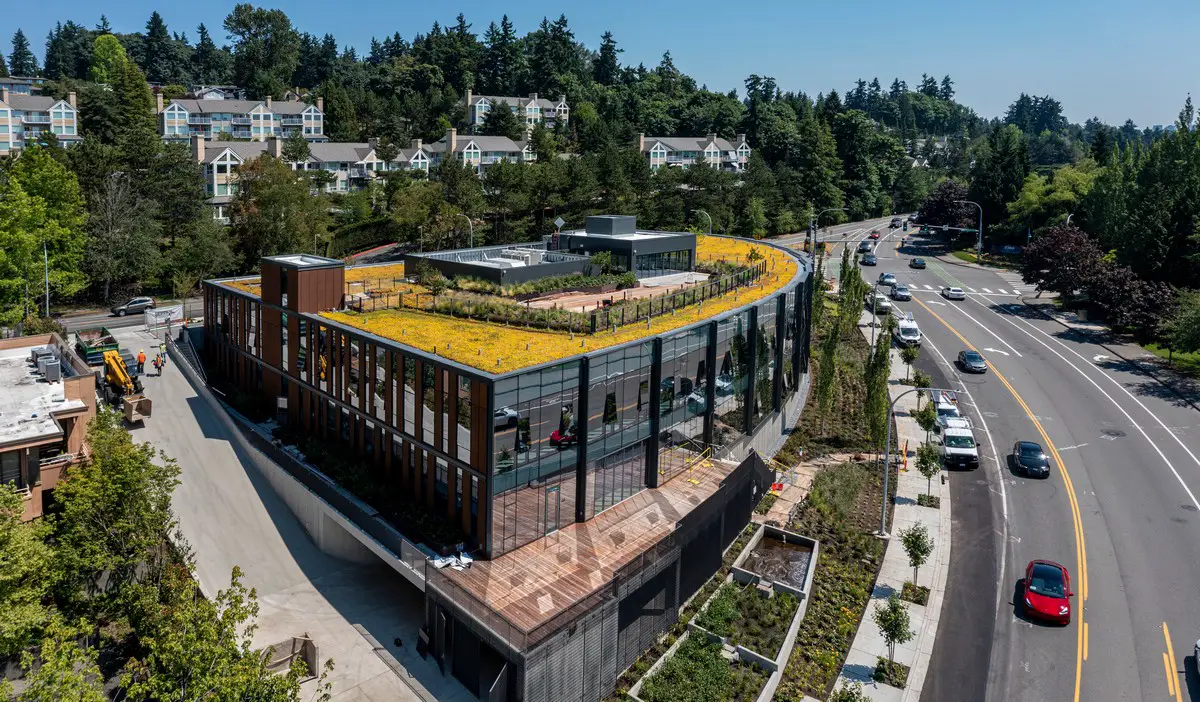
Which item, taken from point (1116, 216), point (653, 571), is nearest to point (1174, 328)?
point (1116, 216)

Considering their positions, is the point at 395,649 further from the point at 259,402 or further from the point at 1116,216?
the point at 1116,216

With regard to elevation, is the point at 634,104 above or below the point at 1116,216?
above

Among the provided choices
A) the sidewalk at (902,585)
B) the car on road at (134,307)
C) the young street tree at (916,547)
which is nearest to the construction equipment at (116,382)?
the car on road at (134,307)

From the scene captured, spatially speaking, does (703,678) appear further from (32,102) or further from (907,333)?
(32,102)

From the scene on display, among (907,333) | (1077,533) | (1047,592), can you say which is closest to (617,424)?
(1047,592)

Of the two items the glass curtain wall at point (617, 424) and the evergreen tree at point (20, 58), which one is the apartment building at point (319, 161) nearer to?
the glass curtain wall at point (617, 424)

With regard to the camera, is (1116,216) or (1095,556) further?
(1116,216)
